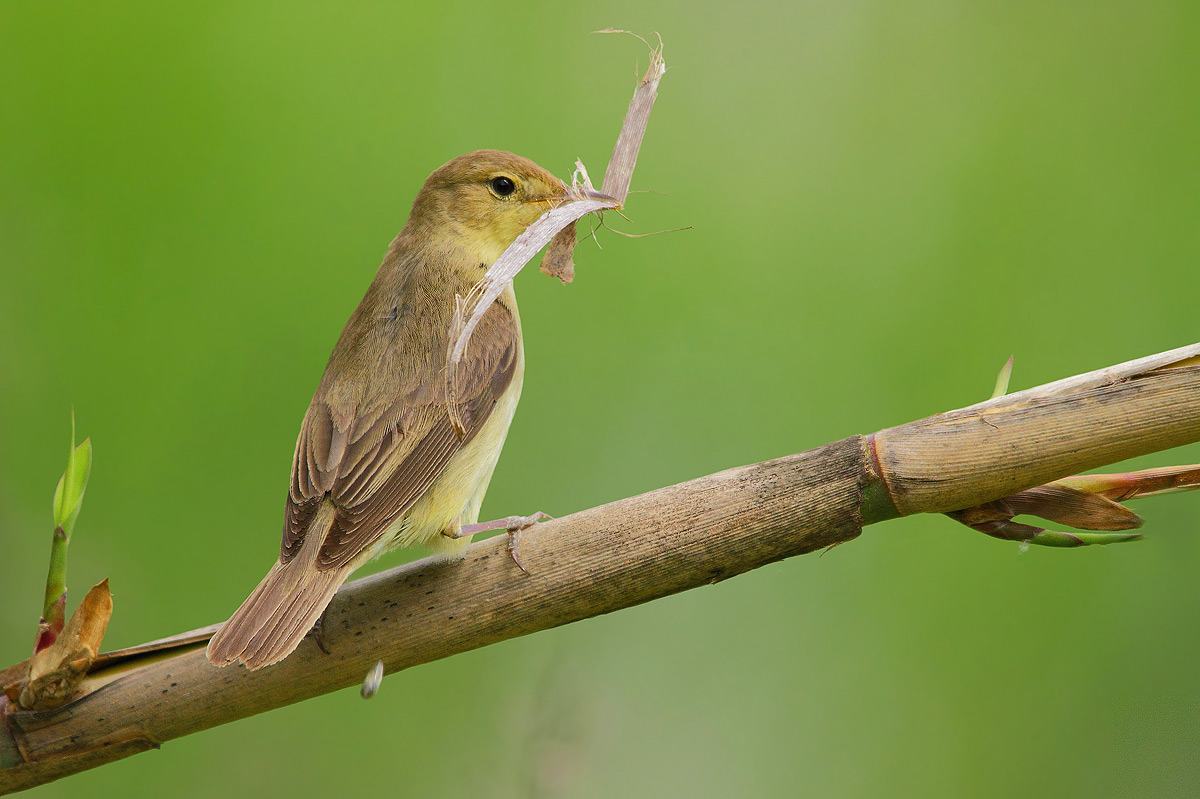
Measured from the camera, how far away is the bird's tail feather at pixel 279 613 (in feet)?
3.79

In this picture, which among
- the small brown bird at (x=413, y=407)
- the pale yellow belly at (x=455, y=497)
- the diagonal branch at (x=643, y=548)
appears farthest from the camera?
the pale yellow belly at (x=455, y=497)

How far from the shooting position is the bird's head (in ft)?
6.13

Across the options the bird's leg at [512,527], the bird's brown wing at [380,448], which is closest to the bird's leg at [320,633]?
the bird's brown wing at [380,448]

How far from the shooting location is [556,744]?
1.45 m

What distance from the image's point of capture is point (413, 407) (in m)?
1.59

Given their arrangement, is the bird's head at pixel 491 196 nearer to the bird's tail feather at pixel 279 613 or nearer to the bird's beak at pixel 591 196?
the bird's beak at pixel 591 196

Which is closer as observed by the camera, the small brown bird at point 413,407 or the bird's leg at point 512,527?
the bird's leg at point 512,527

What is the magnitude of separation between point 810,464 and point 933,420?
5.6 inches

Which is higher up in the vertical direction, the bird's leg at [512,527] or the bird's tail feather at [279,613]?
the bird's leg at [512,527]

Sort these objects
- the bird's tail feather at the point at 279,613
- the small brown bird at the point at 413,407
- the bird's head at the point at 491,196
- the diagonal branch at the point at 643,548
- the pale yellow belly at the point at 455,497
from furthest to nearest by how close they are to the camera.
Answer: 1. the bird's head at the point at 491,196
2. the pale yellow belly at the point at 455,497
3. the small brown bird at the point at 413,407
4. the bird's tail feather at the point at 279,613
5. the diagonal branch at the point at 643,548

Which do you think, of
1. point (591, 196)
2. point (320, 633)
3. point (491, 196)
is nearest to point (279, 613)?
point (320, 633)

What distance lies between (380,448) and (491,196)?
60 cm

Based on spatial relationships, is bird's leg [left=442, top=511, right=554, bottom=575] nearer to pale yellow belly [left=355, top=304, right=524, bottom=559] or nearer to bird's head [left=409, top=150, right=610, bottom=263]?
pale yellow belly [left=355, top=304, right=524, bottom=559]

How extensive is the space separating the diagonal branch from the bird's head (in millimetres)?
798
